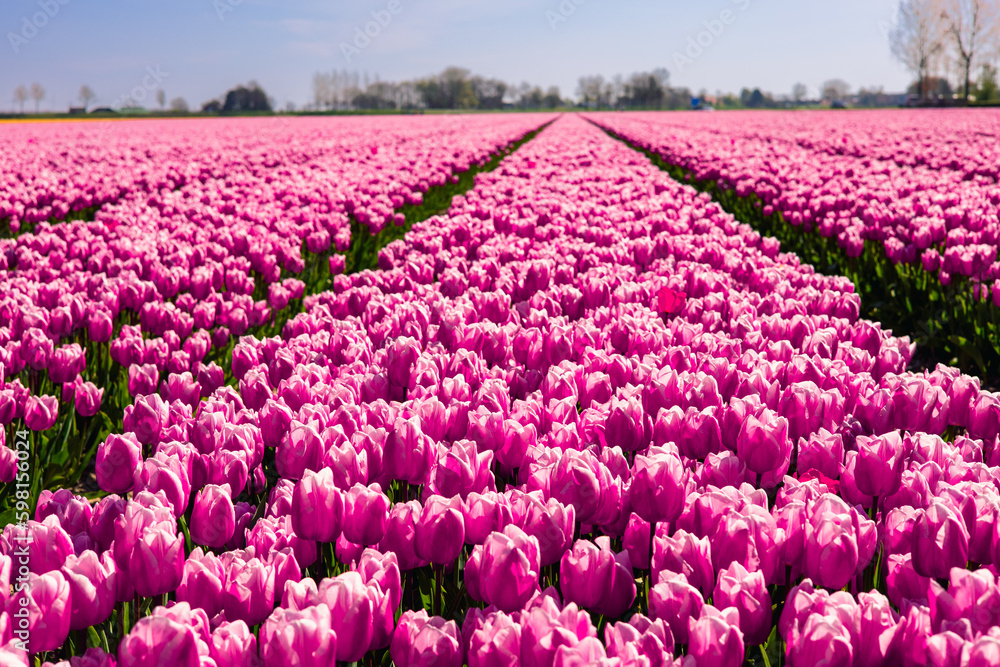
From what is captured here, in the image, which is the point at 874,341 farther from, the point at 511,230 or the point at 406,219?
the point at 406,219

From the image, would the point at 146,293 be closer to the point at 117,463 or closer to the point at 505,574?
the point at 117,463

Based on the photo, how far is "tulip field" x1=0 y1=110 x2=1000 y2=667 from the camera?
4.54 feet

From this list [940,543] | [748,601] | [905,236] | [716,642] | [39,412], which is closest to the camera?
[716,642]

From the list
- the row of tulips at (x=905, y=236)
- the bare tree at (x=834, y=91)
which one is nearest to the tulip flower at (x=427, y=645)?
the row of tulips at (x=905, y=236)

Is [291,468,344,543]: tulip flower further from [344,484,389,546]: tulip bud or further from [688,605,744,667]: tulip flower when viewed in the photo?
[688,605,744,667]: tulip flower

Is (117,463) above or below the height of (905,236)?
below

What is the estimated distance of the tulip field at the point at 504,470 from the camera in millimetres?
1383

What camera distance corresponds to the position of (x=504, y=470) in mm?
2281

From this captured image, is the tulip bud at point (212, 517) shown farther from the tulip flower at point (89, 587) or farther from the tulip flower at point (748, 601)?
the tulip flower at point (748, 601)

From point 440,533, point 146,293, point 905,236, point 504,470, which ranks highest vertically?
point 905,236

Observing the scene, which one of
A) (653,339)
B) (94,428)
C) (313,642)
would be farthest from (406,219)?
(313,642)

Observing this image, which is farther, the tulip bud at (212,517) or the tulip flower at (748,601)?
the tulip bud at (212,517)

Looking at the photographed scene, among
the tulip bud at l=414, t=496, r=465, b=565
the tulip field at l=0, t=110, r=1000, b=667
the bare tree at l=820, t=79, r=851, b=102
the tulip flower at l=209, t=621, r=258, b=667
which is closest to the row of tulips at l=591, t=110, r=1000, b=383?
the tulip field at l=0, t=110, r=1000, b=667

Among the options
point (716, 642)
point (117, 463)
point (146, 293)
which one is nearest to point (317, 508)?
point (117, 463)
